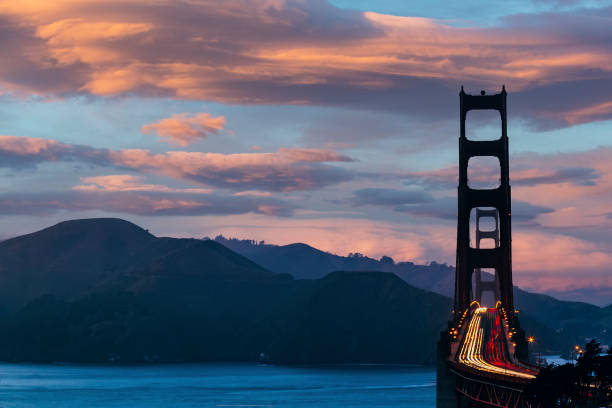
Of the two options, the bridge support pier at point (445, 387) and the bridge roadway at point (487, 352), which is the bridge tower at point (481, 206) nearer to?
the bridge roadway at point (487, 352)

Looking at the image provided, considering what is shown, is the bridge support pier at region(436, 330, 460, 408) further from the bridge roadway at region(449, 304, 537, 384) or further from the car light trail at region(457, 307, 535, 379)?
the car light trail at region(457, 307, 535, 379)

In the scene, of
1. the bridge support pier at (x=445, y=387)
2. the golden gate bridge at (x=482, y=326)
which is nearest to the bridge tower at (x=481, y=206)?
the golden gate bridge at (x=482, y=326)

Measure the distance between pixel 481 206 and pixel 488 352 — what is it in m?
28.7

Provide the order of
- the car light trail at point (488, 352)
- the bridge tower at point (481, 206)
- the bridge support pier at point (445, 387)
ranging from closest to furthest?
the car light trail at point (488, 352)
the bridge support pier at point (445, 387)
the bridge tower at point (481, 206)

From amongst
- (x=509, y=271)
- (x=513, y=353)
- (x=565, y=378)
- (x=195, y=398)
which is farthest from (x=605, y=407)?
(x=195, y=398)

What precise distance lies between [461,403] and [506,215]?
39.2 m

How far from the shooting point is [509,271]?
9088cm

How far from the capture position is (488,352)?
70.4 meters

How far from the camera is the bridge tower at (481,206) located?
300ft

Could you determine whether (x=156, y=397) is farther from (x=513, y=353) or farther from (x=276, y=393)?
(x=513, y=353)

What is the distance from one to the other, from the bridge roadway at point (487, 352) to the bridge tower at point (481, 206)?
298cm

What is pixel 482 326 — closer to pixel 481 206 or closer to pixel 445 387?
pixel 481 206

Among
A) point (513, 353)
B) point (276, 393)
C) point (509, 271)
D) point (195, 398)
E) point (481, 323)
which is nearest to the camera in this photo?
point (513, 353)

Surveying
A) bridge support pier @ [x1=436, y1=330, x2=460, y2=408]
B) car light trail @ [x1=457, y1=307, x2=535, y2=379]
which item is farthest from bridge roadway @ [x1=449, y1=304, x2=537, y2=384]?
bridge support pier @ [x1=436, y1=330, x2=460, y2=408]
